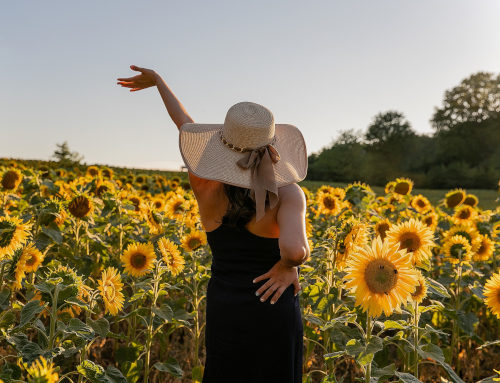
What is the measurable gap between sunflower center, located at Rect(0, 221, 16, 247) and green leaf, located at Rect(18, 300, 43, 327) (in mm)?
804

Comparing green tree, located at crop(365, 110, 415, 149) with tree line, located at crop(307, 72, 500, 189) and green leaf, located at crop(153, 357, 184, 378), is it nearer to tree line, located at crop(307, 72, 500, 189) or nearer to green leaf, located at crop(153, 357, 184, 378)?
tree line, located at crop(307, 72, 500, 189)

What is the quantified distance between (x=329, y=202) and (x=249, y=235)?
10.1 feet

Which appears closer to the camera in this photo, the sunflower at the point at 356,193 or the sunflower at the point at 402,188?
the sunflower at the point at 356,193

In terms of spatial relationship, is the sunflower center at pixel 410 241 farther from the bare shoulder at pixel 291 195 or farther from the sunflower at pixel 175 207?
the sunflower at pixel 175 207

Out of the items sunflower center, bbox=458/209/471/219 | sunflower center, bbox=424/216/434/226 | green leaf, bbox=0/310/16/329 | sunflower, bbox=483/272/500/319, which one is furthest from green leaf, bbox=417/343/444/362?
sunflower center, bbox=458/209/471/219

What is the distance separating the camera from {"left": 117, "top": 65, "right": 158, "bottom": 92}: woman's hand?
277 centimetres

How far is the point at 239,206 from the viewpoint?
202 cm

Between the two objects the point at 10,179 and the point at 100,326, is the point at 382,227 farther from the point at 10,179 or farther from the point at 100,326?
the point at 10,179

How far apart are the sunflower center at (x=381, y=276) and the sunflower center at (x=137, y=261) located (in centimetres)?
171

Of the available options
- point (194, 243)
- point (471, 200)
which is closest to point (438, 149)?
point (471, 200)

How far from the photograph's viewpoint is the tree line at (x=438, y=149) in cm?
3775

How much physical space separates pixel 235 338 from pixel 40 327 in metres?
0.87

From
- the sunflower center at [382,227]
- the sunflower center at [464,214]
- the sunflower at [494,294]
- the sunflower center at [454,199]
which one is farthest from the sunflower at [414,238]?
the sunflower center at [454,199]

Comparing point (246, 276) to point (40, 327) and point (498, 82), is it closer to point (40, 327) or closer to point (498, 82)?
point (40, 327)
